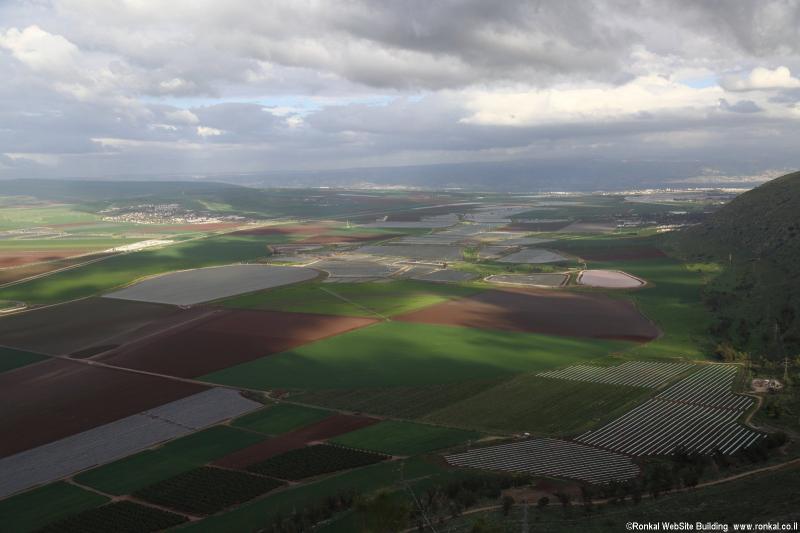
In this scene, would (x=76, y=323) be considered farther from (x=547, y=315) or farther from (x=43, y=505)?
(x=547, y=315)

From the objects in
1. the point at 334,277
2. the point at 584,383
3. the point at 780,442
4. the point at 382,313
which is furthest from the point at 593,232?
the point at 780,442

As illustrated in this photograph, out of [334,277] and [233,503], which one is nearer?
[233,503]

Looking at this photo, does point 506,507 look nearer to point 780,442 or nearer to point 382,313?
point 780,442

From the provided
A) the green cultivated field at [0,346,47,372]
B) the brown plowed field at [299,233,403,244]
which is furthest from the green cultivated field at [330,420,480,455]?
the brown plowed field at [299,233,403,244]

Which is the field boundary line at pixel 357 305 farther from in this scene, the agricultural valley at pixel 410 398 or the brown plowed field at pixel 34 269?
the brown plowed field at pixel 34 269

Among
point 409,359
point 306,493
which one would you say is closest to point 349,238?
point 409,359

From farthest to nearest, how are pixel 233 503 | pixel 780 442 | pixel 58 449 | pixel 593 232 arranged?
pixel 593 232 → pixel 58 449 → pixel 780 442 → pixel 233 503
